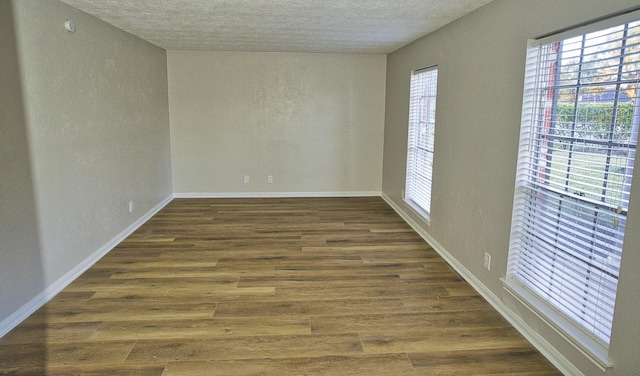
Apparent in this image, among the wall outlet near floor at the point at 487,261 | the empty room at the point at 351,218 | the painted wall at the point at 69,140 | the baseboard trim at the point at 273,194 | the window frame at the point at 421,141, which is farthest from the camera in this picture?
the baseboard trim at the point at 273,194

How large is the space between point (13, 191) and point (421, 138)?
13.2 ft

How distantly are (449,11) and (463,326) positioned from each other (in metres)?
2.51

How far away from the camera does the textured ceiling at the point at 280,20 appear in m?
3.30

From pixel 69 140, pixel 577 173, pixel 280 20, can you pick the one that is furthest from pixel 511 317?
pixel 69 140

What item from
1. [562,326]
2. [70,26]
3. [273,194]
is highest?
[70,26]

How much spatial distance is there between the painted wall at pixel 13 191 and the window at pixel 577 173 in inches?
132

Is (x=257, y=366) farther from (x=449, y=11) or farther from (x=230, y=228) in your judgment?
(x=449, y=11)

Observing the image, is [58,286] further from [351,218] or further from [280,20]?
[351,218]

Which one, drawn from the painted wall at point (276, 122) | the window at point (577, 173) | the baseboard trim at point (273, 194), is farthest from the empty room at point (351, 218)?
the baseboard trim at point (273, 194)

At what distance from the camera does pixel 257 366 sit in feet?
7.59

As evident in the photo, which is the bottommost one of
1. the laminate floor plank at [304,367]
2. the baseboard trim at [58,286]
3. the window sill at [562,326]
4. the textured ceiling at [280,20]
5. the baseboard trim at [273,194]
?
the laminate floor plank at [304,367]

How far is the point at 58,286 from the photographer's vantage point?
3225 millimetres

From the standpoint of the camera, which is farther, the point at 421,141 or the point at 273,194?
the point at 273,194

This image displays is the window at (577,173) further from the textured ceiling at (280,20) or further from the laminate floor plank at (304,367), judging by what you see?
the textured ceiling at (280,20)
